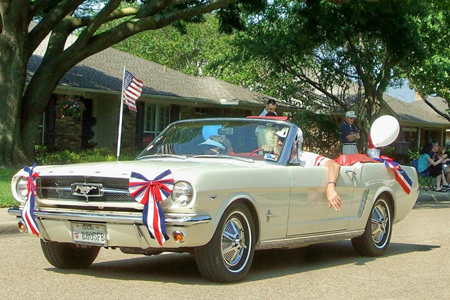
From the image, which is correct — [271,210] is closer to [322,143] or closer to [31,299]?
[31,299]

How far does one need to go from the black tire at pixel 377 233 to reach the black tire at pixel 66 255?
3195mm

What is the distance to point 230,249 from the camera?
22.8ft

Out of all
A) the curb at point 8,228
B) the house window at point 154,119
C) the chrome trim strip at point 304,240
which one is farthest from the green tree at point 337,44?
the chrome trim strip at point 304,240

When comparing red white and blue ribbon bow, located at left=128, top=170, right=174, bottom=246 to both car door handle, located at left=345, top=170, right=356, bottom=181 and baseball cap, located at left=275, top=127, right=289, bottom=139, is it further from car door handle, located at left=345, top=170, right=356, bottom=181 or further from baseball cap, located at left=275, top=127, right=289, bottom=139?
car door handle, located at left=345, top=170, right=356, bottom=181

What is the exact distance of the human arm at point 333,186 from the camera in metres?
8.04

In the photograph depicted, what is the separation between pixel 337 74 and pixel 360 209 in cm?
1976

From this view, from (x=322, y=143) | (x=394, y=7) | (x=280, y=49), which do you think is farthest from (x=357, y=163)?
(x=322, y=143)

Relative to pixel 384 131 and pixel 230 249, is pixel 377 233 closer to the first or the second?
pixel 384 131

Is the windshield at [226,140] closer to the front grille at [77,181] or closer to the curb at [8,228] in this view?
the front grille at [77,181]

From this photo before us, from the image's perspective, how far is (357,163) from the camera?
→ 29.4 feet

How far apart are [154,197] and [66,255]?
1.67 metres

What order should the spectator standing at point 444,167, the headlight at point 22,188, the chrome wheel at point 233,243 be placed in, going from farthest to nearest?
the spectator standing at point 444,167, the headlight at point 22,188, the chrome wheel at point 233,243

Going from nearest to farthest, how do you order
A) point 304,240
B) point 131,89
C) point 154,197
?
point 154,197
point 304,240
point 131,89

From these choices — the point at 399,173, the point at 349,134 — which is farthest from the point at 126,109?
the point at 399,173
